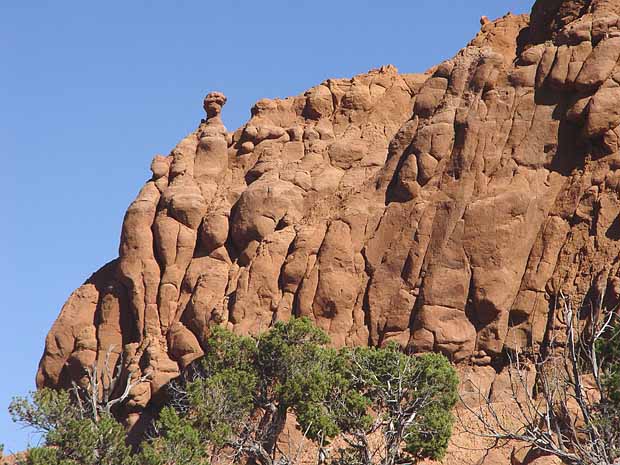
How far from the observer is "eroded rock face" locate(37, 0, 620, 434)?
150 feet

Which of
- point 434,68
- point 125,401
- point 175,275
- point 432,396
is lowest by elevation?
point 432,396

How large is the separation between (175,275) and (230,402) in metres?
13.4

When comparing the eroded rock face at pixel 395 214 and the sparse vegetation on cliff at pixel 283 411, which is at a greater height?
the eroded rock face at pixel 395 214

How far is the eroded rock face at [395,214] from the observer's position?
45.8m

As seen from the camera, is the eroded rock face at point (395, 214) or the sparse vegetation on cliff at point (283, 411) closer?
the sparse vegetation on cliff at point (283, 411)

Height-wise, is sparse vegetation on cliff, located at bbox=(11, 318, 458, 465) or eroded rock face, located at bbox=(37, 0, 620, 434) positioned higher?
eroded rock face, located at bbox=(37, 0, 620, 434)

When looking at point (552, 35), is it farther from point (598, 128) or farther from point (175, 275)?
point (175, 275)

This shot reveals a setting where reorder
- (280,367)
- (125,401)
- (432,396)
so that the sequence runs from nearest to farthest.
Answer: (432,396)
(280,367)
(125,401)

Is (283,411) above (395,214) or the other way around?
the other way around

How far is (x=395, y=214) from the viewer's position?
50156 mm

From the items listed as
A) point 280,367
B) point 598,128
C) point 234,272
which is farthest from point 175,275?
point 598,128

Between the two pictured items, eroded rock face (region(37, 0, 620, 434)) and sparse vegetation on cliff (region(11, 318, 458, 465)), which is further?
eroded rock face (region(37, 0, 620, 434))

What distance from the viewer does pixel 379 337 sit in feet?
157

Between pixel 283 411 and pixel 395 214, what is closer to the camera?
pixel 283 411
